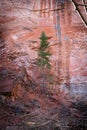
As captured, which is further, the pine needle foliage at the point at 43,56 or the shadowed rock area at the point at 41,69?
the pine needle foliage at the point at 43,56

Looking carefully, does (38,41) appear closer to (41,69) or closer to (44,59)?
(44,59)

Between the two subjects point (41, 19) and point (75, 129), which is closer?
point (75, 129)

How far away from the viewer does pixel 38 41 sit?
6.05 m

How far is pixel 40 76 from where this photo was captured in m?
5.95

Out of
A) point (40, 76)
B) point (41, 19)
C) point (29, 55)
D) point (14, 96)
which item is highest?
point (41, 19)

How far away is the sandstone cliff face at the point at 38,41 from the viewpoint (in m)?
5.95

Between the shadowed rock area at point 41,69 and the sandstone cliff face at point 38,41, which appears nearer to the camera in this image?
the shadowed rock area at point 41,69

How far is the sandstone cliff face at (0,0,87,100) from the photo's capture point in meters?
5.95

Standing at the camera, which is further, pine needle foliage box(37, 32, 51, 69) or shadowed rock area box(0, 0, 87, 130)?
pine needle foliage box(37, 32, 51, 69)

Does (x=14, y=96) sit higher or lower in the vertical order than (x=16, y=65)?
lower

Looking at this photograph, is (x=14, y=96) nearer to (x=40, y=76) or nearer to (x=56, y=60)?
(x=40, y=76)

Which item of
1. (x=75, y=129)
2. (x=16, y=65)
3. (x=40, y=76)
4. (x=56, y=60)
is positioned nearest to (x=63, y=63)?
(x=56, y=60)

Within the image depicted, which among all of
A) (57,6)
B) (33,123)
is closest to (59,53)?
(57,6)

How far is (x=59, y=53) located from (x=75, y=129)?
170cm
